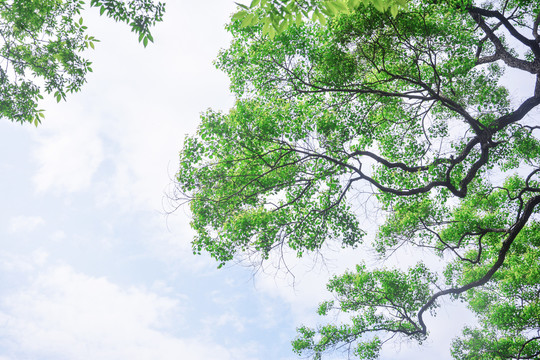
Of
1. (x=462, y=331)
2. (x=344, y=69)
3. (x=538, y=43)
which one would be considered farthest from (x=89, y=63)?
(x=462, y=331)

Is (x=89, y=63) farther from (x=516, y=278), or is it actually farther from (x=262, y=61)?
(x=516, y=278)

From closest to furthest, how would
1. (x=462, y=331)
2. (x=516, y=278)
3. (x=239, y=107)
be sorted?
(x=239, y=107), (x=516, y=278), (x=462, y=331)

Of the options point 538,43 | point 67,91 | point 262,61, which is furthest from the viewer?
point 538,43

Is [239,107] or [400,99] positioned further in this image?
[400,99]

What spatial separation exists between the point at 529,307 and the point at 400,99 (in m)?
6.73

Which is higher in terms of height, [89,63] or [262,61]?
[262,61]

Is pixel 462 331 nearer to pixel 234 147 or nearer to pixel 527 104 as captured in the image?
pixel 527 104

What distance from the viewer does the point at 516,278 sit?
10664 millimetres

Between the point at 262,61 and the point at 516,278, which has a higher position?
the point at 262,61

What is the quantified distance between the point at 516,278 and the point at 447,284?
Answer: 2.10m

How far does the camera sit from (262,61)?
916 cm

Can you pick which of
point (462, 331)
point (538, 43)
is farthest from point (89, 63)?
point (462, 331)

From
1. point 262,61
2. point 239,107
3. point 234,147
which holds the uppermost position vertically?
point 262,61

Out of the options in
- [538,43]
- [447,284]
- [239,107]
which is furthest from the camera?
[447,284]
